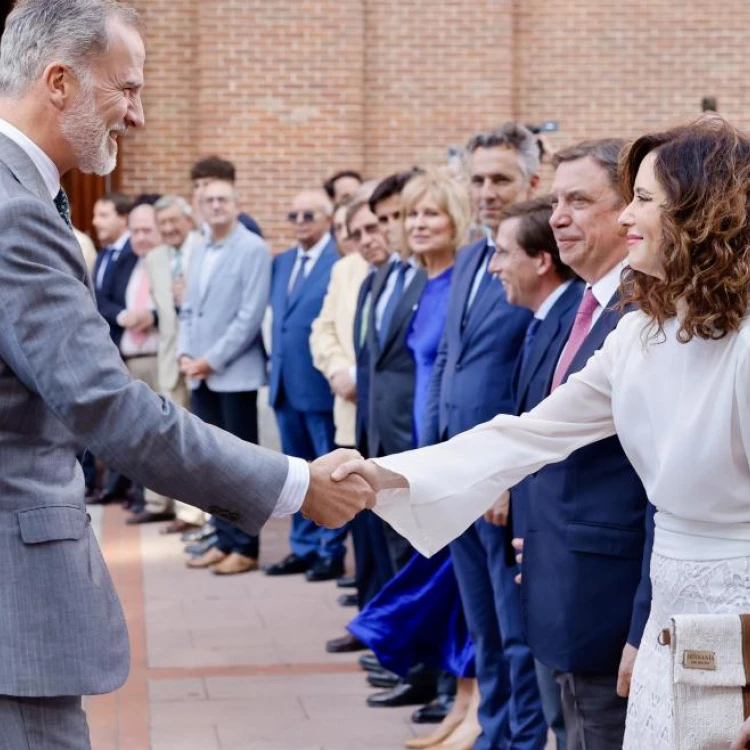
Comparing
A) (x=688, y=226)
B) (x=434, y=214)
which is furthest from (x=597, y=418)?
(x=434, y=214)

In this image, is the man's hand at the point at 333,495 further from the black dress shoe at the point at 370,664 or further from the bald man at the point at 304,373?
the bald man at the point at 304,373

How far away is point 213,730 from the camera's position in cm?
613

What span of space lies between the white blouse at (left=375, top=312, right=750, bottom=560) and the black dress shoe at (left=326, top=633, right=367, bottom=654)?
12.5 feet

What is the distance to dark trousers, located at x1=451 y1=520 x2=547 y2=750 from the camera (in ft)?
Result: 16.4

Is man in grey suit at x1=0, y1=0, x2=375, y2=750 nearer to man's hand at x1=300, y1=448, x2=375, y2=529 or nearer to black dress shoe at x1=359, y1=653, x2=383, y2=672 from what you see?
man's hand at x1=300, y1=448, x2=375, y2=529

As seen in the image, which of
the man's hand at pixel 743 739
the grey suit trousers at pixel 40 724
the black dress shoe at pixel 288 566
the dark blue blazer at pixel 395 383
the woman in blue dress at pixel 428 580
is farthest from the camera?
the black dress shoe at pixel 288 566

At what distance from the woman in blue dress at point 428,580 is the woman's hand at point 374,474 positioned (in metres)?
2.27

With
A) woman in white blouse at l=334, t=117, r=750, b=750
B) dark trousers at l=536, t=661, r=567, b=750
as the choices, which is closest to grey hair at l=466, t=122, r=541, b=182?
dark trousers at l=536, t=661, r=567, b=750

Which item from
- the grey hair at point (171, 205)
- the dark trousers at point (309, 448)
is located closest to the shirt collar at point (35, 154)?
the dark trousers at point (309, 448)

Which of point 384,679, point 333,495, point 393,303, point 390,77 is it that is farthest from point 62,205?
point 390,77

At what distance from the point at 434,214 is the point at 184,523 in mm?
5028

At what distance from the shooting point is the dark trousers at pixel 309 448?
909 centimetres

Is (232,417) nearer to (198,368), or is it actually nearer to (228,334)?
(198,368)

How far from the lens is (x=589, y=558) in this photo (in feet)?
12.1
